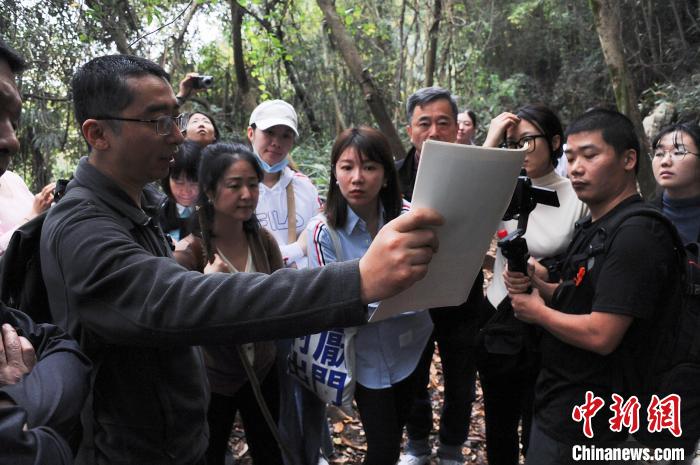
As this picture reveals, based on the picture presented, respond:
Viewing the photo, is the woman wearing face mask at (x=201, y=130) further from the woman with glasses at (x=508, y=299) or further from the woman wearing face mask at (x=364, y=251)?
the woman with glasses at (x=508, y=299)

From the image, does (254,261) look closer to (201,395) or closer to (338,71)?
(201,395)

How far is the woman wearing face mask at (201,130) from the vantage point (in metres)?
3.74

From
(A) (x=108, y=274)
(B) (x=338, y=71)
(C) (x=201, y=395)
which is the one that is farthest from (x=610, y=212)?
(B) (x=338, y=71)

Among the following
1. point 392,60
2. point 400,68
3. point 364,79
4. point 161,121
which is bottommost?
point 161,121

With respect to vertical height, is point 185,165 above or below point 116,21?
below

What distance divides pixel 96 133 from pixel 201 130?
91.9 inches

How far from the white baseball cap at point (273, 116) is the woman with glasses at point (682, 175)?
2.29m

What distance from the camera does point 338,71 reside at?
10.7 m

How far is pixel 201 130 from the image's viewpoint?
3.78m

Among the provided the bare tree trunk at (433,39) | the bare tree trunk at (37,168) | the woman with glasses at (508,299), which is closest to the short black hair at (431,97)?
the woman with glasses at (508,299)

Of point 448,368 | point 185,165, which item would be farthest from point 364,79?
point 448,368

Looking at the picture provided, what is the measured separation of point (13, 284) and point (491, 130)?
1.96 meters

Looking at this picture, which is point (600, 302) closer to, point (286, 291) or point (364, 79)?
point (286, 291)

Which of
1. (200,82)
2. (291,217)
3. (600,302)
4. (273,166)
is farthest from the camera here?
(200,82)
